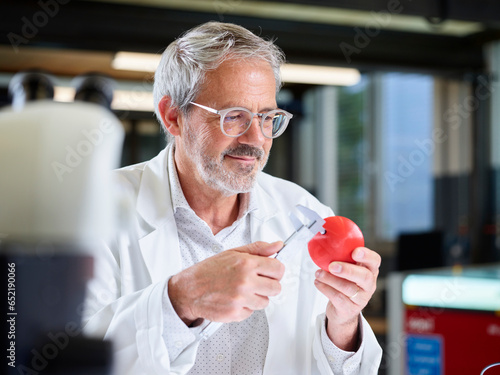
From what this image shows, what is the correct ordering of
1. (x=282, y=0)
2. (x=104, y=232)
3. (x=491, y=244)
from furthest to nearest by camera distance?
(x=491, y=244)
(x=282, y=0)
(x=104, y=232)

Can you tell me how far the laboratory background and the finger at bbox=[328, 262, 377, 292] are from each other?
1.03 m

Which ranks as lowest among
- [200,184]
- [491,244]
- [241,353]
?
[491,244]

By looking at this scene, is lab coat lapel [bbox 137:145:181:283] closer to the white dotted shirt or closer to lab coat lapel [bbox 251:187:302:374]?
the white dotted shirt

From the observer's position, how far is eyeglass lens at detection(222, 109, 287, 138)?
1.26m

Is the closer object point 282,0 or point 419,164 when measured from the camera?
point 282,0

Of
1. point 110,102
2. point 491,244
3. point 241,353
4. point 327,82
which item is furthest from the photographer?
point 491,244

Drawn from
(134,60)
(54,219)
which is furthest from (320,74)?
(54,219)

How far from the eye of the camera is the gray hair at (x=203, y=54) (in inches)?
50.5

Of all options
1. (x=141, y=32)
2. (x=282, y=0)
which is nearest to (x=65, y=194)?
(x=282, y=0)

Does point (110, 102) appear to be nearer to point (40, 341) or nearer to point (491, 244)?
point (40, 341)

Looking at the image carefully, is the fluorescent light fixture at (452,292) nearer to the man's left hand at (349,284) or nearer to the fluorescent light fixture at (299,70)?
the fluorescent light fixture at (299,70)

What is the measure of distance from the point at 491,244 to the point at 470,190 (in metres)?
0.53

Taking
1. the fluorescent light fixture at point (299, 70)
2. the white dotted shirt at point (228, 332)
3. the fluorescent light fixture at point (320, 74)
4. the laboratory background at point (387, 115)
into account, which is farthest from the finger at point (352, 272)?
the fluorescent light fixture at point (320, 74)

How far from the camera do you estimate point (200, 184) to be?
4.59 ft
